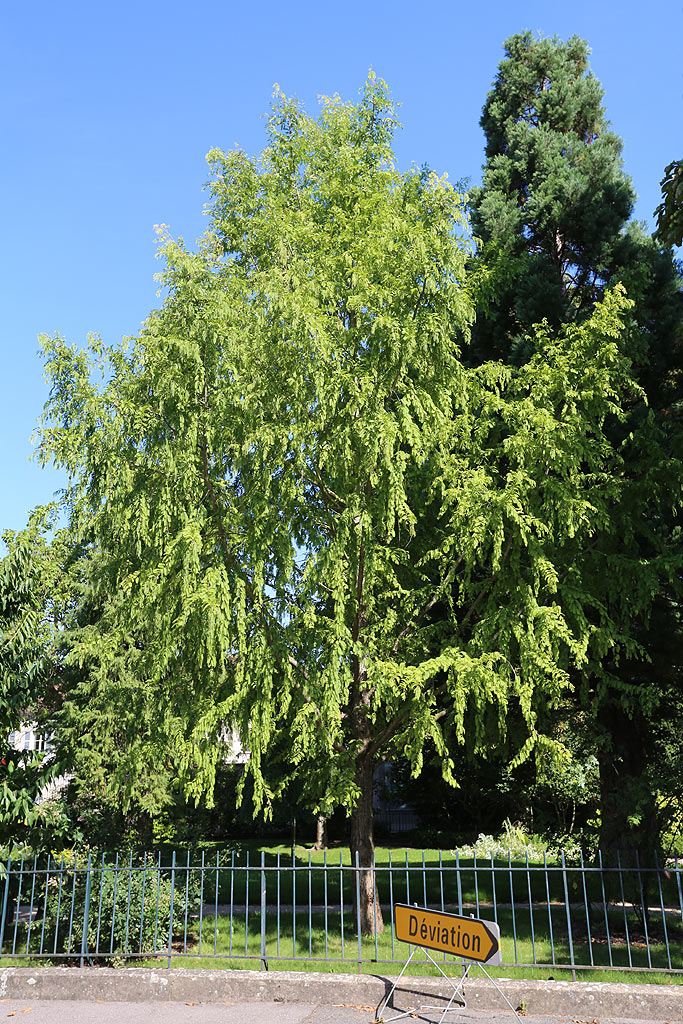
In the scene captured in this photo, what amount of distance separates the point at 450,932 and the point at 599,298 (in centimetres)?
1044

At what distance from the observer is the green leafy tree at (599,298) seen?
34.6ft

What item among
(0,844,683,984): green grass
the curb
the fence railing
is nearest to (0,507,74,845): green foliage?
the fence railing

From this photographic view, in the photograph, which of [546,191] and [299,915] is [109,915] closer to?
[299,915]

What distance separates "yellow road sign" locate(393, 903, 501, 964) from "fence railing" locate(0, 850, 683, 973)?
16.6 inches

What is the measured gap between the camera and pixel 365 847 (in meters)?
10.9

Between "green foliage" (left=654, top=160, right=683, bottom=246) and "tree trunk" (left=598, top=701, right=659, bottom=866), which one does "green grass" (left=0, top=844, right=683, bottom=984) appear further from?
"green foliage" (left=654, top=160, right=683, bottom=246)

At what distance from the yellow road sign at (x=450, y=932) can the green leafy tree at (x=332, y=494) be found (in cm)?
207

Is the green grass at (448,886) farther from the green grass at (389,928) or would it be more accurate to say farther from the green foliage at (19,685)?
the green foliage at (19,685)

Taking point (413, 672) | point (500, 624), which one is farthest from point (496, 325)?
point (413, 672)

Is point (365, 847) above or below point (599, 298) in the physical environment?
below

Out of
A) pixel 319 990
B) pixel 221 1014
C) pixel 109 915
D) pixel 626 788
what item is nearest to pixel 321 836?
pixel 626 788

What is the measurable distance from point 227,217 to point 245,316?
2.95 meters

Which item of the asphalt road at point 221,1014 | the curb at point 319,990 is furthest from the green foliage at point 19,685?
the asphalt road at point 221,1014

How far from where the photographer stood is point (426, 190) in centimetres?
1139
